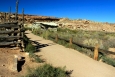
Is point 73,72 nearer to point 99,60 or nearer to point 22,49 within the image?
point 99,60

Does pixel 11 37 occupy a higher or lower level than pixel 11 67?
higher

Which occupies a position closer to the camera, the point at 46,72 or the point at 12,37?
the point at 46,72

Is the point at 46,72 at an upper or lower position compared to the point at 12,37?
lower

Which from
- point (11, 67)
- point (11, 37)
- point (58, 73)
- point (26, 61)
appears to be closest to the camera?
point (58, 73)

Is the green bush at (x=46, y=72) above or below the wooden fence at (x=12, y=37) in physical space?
below

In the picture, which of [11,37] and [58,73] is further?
[11,37]

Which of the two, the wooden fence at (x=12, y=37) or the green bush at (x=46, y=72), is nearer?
the green bush at (x=46, y=72)

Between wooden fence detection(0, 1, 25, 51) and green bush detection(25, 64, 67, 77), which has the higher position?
wooden fence detection(0, 1, 25, 51)

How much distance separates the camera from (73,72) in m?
8.48

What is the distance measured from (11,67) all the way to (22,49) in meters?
3.98

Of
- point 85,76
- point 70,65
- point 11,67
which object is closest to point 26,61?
point 11,67

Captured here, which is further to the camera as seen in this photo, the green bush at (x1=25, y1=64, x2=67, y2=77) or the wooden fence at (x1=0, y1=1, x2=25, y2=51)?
the wooden fence at (x1=0, y1=1, x2=25, y2=51)

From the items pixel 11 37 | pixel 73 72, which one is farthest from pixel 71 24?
pixel 73 72

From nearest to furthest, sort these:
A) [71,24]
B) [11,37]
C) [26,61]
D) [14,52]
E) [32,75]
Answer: [32,75] < [26,61] < [14,52] < [11,37] < [71,24]
